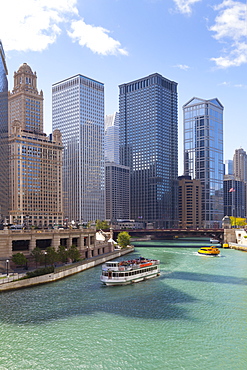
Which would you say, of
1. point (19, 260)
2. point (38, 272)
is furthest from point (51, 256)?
point (38, 272)

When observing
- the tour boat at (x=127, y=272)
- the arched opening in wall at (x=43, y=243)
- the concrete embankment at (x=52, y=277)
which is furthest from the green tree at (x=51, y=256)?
the tour boat at (x=127, y=272)

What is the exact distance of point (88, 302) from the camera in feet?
219

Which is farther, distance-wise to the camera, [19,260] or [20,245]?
[20,245]

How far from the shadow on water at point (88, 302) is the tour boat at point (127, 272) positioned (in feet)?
9.14

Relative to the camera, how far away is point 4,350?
45.2m

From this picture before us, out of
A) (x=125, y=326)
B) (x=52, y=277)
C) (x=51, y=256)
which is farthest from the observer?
(x=51, y=256)

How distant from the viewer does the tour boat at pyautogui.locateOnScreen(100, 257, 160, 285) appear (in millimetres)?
84094

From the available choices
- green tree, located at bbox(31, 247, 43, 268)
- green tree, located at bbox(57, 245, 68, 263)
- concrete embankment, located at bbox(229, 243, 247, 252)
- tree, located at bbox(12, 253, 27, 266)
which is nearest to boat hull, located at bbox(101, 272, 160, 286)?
green tree, located at bbox(31, 247, 43, 268)

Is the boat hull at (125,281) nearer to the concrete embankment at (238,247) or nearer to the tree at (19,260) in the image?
the tree at (19,260)

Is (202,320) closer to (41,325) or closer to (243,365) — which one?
(243,365)

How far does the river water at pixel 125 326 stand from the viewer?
141 ft

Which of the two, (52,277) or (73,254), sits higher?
(73,254)

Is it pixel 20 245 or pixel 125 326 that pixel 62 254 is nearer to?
pixel 20 245

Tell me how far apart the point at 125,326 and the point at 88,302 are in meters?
14.6
